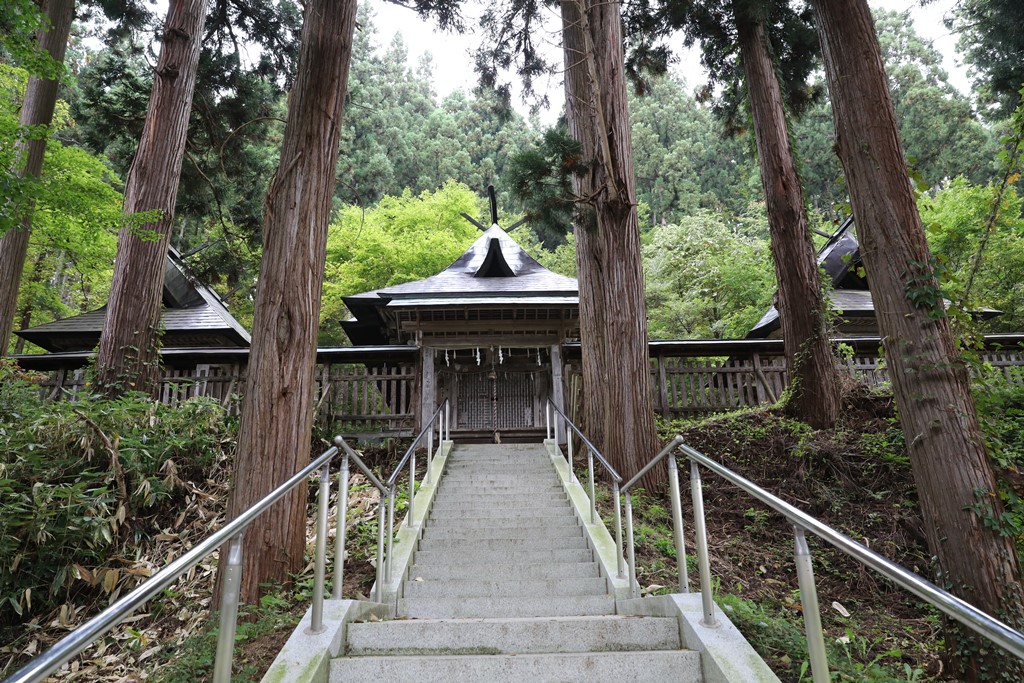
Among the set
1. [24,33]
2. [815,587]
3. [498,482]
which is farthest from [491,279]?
[815,587]

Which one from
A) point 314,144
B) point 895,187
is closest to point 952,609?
point 895,187

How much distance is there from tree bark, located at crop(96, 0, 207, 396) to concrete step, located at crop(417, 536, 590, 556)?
165 inches

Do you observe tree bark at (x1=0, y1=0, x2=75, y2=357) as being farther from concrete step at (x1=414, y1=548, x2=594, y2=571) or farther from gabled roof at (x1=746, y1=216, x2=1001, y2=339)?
gabled roof at (x1=746, y1=216, x2=1001, y2=339)

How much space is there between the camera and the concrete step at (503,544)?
5355 millimetres

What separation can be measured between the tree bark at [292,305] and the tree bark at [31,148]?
4.02m

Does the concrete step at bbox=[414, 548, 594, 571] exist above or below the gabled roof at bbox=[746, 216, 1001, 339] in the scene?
below

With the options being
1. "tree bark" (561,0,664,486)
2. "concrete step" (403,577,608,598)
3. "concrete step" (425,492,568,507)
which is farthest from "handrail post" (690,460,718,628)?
"concrete step" (425,492,568,507)

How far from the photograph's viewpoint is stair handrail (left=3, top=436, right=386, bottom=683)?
3.72 ft

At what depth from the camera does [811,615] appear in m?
1.83

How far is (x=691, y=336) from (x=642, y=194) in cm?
1408

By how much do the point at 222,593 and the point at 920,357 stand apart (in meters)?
4.26

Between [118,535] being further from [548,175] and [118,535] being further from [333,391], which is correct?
[548,175]

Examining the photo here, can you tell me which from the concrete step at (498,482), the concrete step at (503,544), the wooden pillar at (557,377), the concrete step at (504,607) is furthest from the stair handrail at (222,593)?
the wooden pillar at (557,377)

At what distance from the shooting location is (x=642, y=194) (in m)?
29.2
